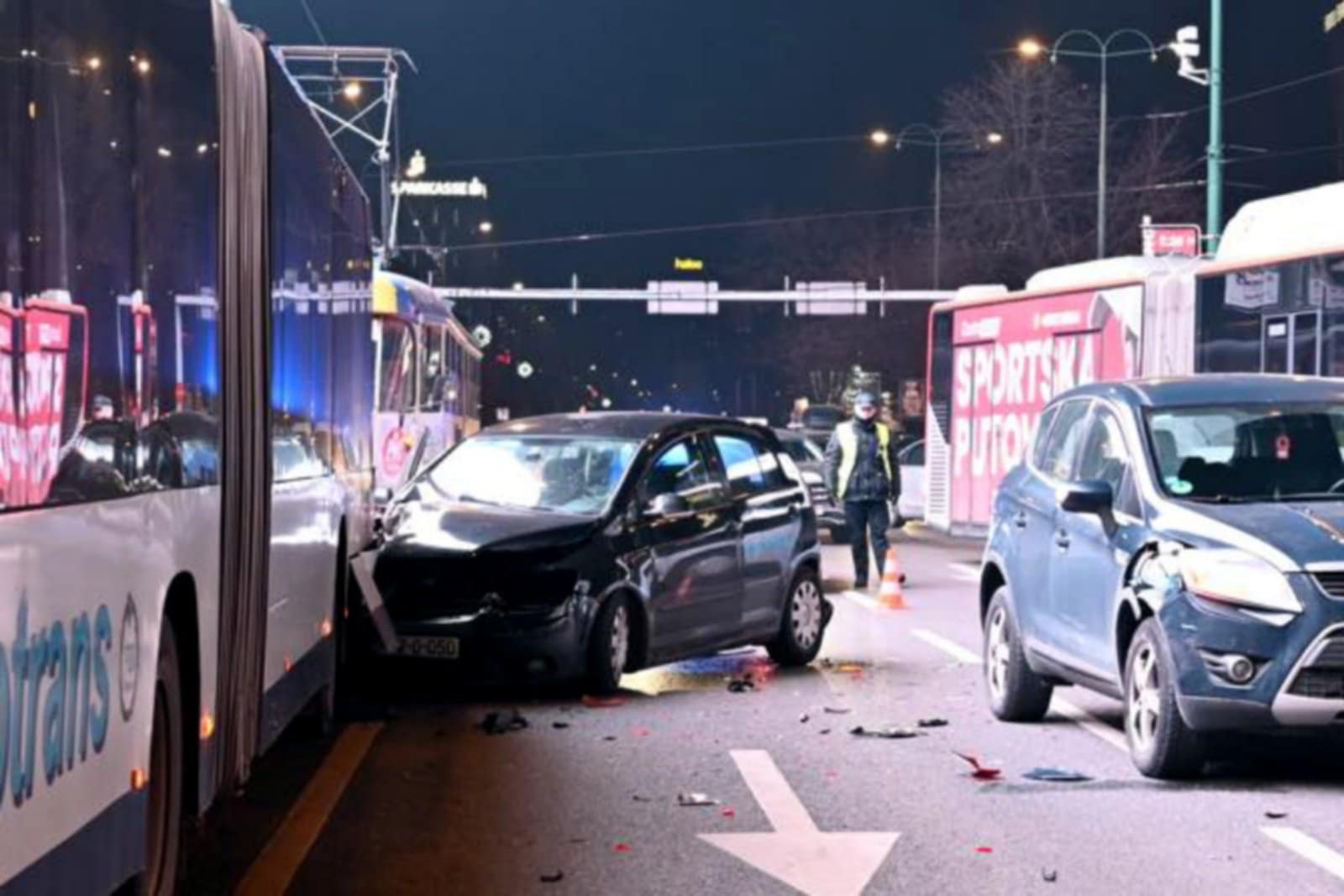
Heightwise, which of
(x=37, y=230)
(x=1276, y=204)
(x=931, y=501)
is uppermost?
(x=1276, y=204)

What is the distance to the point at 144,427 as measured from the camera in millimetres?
5320

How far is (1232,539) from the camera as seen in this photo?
29.0 ft

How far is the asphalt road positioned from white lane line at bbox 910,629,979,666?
1.73m

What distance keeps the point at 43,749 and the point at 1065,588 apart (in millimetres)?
6875

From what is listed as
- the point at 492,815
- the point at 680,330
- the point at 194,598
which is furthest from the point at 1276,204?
the point at 680,330

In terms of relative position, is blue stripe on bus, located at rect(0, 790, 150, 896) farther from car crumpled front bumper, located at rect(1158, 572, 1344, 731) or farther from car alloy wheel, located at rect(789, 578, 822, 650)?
car alloy wheel, located at rect(789, 578, 822, 650)

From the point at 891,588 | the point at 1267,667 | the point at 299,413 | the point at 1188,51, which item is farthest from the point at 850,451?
the point at 1188,51

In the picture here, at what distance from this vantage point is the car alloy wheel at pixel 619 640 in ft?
38.7

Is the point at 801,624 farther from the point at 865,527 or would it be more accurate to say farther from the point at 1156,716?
the point at 865,527

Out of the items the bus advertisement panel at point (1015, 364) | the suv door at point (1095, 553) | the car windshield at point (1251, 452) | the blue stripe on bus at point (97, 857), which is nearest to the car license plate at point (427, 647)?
the suv door at point (1095, 553)

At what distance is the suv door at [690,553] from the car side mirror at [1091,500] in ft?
10.3

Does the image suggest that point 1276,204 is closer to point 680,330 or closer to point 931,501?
point 931,501

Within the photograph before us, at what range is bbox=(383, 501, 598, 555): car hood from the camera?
11625 millimetres

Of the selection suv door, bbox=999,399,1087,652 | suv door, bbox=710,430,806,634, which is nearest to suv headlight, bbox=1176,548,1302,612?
suv door, bbox=999,399,1087,652
